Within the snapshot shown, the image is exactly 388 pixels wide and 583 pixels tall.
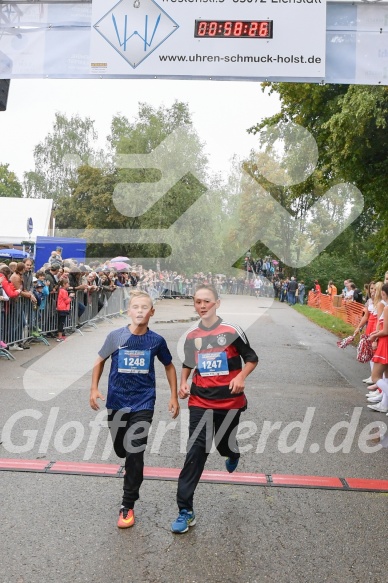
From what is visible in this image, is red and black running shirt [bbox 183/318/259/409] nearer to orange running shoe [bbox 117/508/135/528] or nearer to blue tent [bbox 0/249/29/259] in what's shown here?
orange running shoe [bbox 117/508/135/528]

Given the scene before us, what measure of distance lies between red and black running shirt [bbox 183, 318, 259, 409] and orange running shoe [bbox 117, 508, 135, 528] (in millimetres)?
782

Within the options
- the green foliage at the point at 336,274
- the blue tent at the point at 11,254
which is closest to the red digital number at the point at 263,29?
the blue tent at the point at 11,254

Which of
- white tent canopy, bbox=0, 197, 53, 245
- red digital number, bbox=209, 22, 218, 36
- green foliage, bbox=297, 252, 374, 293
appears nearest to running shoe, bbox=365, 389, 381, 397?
red digital number, bbox=209, 22, 218, 36

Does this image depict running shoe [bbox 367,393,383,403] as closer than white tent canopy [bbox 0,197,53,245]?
Yes

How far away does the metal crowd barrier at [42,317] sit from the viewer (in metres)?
11.3

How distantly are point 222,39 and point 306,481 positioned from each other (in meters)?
4.63

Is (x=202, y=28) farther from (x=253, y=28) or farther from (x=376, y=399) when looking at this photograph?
A: (x=376, y=399)

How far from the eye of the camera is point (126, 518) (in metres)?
3.94

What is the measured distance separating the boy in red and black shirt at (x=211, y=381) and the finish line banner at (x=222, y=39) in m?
3.55

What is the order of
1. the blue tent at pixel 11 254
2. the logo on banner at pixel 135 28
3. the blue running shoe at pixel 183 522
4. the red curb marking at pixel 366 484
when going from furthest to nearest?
the blue tent at pixel 11 254 → the logo on banner at pixel 135 28 → the red curb marking at pixel 366 484 → the blue running shoe at pixel 183 522

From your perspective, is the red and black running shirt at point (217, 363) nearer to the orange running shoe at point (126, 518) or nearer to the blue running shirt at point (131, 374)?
the blue running shirt at point (131, 374)

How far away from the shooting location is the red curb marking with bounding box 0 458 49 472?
16.6 feet

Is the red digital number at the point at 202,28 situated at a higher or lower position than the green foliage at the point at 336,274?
higher

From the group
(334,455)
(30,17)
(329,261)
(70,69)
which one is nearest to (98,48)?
(70,69)
